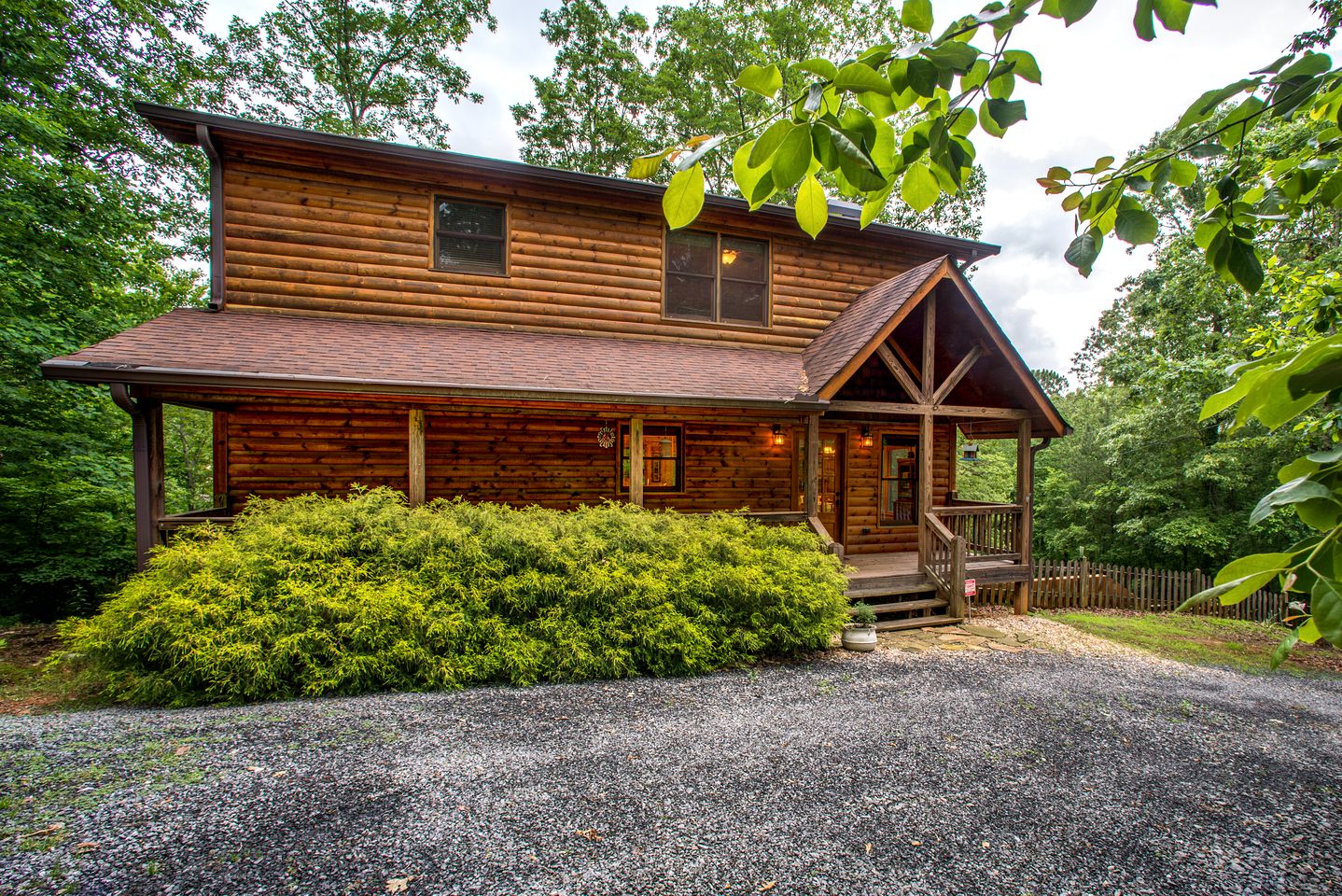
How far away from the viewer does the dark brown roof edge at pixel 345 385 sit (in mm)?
5938

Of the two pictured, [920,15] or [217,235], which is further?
[217,235]

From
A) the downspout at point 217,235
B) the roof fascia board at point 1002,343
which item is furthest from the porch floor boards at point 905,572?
the downspout at point 217,235

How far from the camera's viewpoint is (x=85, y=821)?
3129mm

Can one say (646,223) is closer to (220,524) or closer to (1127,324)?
(220,524)

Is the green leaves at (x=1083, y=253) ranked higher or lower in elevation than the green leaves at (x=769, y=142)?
lower

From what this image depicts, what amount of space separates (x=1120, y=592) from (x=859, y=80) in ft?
45.4

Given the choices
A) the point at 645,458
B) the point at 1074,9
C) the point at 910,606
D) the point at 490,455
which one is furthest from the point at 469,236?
the point at 1074,9

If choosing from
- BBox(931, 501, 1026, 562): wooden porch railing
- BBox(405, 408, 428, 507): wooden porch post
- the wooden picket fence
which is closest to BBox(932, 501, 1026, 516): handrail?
BBox(931, 501, 1026, 562): wooden porch railing

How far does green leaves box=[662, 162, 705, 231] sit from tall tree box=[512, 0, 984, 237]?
1895cm

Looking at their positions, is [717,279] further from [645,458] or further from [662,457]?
[645,458]

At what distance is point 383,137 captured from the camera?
58.3ft

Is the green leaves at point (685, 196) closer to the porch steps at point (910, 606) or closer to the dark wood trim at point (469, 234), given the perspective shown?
the porch steps at point (910, 606)

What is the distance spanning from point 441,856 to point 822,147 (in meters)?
3.62

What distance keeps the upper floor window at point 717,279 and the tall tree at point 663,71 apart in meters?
9.10
